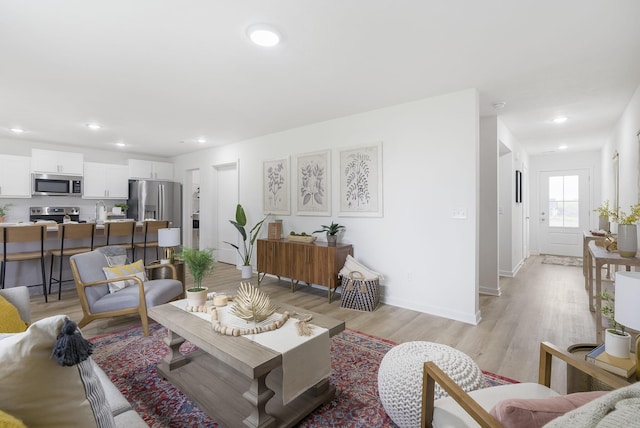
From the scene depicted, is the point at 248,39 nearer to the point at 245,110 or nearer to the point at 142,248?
the point at 245,110

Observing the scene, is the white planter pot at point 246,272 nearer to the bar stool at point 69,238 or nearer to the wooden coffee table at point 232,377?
the bar stool at point 69,238

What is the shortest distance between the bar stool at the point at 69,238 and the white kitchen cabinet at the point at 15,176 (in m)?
2.08

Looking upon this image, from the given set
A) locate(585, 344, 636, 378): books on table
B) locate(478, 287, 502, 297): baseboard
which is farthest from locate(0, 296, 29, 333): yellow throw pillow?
locate(478, 287, 502, 297): baseboard

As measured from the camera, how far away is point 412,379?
163cm

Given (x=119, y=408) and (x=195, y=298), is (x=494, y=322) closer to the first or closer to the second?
(x=195, y=298)

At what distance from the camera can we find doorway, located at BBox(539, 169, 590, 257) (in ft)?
23.8

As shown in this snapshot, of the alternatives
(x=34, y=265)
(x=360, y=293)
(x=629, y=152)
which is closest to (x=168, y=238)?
(x=34, y=265)

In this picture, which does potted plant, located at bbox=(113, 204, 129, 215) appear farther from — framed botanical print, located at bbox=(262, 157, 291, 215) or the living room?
framed botanical print, located at bbox=(262, 157, 291, 215)

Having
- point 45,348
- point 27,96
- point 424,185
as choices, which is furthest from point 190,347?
point 27,96

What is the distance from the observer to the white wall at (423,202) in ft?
10.8

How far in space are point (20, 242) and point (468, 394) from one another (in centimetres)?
515

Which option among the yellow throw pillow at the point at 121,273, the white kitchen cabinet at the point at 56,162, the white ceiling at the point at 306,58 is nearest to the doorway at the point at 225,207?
the white ceiling at the point at 306,58

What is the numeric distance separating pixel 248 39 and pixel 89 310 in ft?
8.95

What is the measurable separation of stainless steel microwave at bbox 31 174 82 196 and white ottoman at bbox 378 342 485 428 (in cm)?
659
